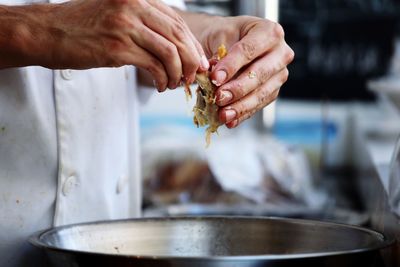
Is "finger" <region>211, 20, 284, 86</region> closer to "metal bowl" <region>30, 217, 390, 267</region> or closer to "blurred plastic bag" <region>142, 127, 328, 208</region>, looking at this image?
"metal bowl" <region>30, 217, 390, 267</region>

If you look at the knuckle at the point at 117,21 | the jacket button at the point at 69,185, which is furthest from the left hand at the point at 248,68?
the jacket button at the point at 69,185

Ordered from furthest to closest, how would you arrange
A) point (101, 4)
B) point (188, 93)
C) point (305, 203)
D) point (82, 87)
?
point (305, 203) < point (82, 87) < point (188, 93) < point (101, 4)

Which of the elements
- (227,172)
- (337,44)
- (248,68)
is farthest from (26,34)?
(337,44)

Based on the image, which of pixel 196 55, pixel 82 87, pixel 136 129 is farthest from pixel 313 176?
pixel 196 55

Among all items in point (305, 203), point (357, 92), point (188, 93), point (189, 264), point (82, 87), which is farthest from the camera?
point (357, 92)

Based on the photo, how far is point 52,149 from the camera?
2.13 metres

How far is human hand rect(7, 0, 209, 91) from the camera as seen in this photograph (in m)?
1.67

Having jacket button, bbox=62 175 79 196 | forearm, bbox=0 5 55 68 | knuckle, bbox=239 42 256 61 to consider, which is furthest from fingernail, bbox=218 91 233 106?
A: jacket button, bbox=62 175 79 196

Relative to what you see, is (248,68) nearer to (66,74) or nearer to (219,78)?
(219,78)

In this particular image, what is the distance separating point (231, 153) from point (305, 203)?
423 millimetres

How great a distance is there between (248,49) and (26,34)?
0.48 m

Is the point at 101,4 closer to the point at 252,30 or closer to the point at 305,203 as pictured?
the point at 252,30

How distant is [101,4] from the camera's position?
5.53 ft

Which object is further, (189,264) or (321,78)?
(321,78)
